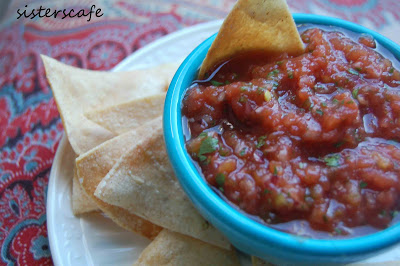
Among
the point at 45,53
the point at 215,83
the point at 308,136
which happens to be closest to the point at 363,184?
the point at 308,136

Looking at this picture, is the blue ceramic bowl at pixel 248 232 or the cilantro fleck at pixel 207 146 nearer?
the blue ceramic bowl at pixel 248 232

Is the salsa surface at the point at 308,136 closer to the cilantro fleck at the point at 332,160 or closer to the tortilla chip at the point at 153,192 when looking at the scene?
the cilantro fleck at the point at 332,160

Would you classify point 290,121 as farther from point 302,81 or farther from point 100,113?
point 100,113

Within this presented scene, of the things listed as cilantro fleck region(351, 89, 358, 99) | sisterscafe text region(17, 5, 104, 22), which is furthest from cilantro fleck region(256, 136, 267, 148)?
sisterscafe text region(17, 5, 104, 22)

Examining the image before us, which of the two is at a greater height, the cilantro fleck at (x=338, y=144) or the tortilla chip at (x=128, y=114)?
the cilantro fleck at (x=338, y=144)

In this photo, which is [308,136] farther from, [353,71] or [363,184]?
[353,71]

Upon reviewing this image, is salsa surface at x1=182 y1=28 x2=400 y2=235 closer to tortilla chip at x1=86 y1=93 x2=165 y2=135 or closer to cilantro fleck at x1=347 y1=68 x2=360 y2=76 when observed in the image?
cilantro fleck at x1=347 y1=68 x2=360 y2=76

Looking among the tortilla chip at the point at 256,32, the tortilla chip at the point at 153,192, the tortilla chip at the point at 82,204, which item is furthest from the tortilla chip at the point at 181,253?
the tortilla chip at the point at 256,32

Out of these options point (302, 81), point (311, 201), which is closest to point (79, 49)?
point (302, 81)
